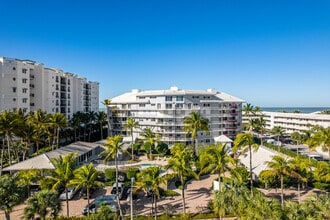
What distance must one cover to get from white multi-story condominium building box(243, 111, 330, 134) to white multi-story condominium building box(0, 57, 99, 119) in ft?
257

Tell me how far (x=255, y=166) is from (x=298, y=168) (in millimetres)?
8421

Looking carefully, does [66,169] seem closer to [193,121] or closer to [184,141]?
[193,121]

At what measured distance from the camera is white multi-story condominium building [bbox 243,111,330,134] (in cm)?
7894

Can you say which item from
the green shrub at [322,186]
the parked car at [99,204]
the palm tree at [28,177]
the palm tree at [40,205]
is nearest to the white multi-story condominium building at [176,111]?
the green shrub at [322,186]

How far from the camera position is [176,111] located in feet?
223

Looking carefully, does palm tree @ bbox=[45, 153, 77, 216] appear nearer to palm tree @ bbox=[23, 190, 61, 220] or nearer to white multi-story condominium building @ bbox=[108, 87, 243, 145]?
palm tree @ bbox=[23, 190, 61, 220]

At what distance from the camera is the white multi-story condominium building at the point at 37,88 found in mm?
59938

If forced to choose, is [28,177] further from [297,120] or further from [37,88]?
[297,120]

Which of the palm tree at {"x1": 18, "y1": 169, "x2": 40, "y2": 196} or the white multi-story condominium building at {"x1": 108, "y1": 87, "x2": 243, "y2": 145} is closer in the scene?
the palm tree at {"x1": 18, "y1": 169, "x2": 40, "y2": 196}

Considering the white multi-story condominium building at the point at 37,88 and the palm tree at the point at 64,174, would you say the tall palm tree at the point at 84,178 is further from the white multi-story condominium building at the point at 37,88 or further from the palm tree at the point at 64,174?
the white multi-story condominium building at the point at 37,88

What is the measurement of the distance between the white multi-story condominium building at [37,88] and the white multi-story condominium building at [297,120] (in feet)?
257

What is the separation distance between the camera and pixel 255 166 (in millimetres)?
38312

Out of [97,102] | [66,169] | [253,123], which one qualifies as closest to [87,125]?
[97,102]

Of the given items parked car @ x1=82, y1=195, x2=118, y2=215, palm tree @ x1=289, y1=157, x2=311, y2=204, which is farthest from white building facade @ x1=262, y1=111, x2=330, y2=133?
parked car @ x1=82, y1=195, x2=118, y2=215
